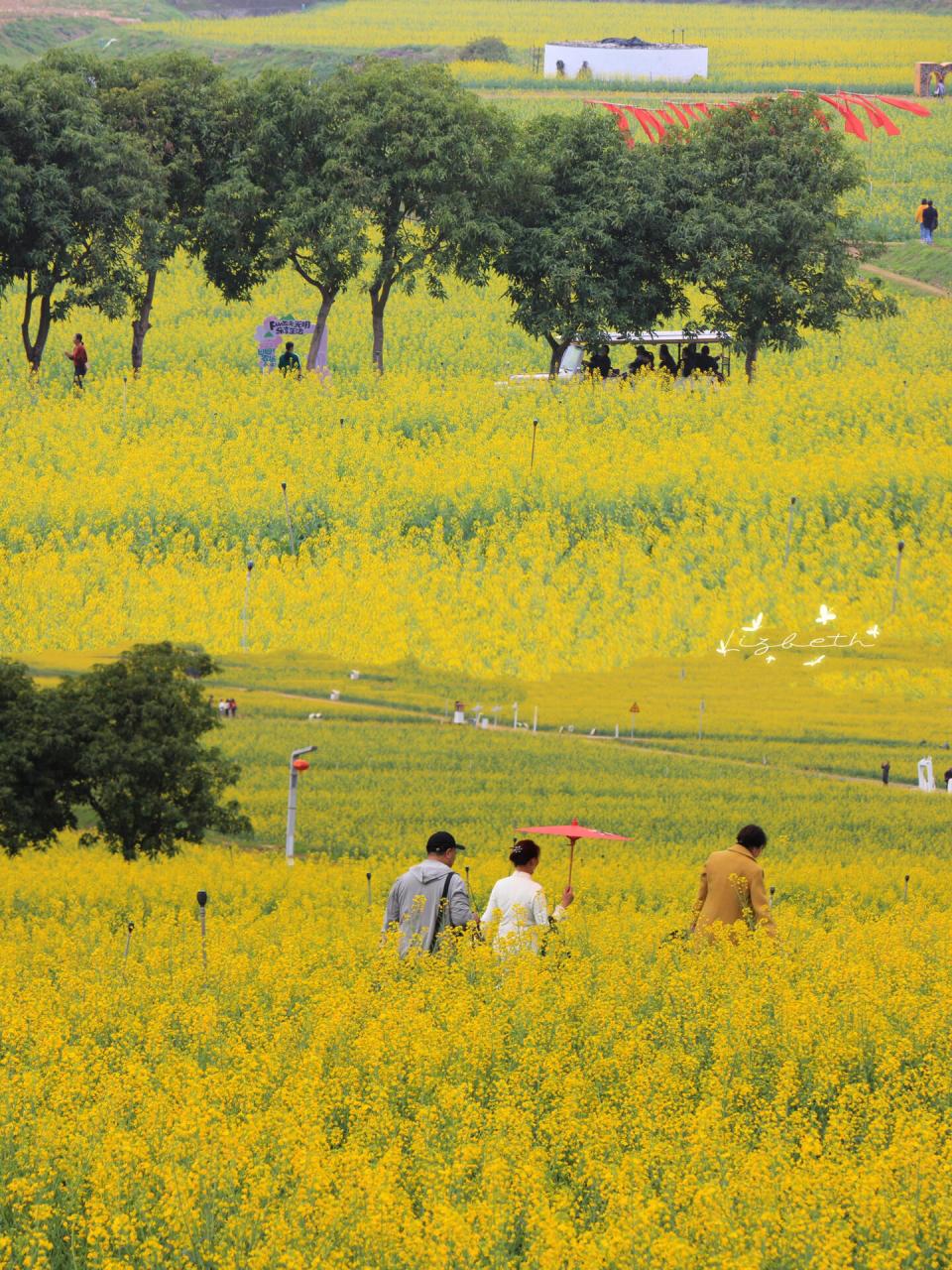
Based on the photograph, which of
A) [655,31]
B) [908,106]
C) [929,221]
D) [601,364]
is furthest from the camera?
[908,106]

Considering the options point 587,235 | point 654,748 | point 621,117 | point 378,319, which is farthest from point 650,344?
point 654,748

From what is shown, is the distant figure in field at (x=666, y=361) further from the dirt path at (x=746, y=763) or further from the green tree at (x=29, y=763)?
the green tree at (x=29, y=763)

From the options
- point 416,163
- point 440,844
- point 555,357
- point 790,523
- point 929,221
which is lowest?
point 440,844

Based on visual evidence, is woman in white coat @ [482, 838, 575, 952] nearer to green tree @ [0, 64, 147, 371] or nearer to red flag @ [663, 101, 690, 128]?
green tree @ [0, 64, 147, 371]

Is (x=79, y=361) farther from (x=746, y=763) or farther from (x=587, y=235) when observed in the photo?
(x=746, y=763)

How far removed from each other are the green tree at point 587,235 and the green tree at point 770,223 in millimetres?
860

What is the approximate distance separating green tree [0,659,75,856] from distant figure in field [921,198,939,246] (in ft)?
150

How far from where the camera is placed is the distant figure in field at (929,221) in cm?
6047

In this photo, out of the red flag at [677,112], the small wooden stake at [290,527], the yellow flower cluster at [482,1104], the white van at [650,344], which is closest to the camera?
the yellow flower cluster at [482,1104]

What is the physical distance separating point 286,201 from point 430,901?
107 ft

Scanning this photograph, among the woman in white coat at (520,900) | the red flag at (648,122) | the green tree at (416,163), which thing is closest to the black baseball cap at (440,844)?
the woman in white coat at (520,900)

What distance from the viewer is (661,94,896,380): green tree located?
4266 cm

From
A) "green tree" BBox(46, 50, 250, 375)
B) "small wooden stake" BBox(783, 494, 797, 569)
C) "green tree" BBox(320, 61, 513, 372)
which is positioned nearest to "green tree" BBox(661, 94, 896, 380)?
"green tree" BBox(320, 61, 513, 372)

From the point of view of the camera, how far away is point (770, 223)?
42500 millimetres
